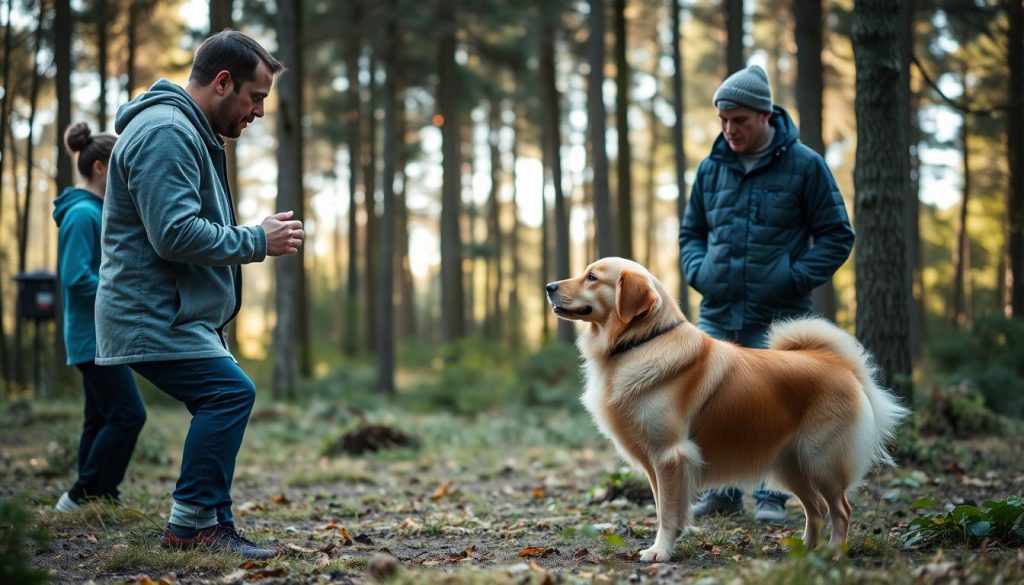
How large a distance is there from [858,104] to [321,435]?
832cm

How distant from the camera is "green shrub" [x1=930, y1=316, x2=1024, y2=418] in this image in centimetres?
1101

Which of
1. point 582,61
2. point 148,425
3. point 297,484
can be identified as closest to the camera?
point 297,484

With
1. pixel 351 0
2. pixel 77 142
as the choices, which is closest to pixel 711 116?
pixel 351 0

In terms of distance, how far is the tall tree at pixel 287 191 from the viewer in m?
14.0

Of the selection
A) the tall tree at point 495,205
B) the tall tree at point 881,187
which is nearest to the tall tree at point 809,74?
the tall tree at point 881,187

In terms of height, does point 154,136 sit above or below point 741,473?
above

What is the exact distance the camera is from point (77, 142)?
5.49 metres

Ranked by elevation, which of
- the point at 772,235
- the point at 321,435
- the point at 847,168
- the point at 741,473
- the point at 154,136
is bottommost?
the point at 321,435

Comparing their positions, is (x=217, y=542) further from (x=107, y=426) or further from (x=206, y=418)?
(x=107, y=426)

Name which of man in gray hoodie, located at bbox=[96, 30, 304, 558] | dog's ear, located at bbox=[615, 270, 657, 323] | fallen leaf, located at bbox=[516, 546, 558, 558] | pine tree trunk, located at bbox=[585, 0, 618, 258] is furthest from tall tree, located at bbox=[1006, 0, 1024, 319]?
man in gray hoodie, located at bbox=[96, 30, 304, 558]

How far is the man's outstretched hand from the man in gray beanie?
2702 mm

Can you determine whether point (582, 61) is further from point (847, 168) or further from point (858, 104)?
point (858, 104)

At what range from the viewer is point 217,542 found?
4.17 meters

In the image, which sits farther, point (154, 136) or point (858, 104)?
point (858, 104)
